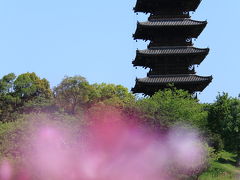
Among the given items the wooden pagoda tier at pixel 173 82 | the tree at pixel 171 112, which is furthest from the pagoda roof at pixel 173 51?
the tree at pixel 171 112

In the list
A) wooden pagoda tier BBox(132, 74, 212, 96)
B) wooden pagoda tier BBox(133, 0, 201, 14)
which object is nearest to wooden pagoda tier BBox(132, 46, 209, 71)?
wooden pagoda tier BBox(132, 74, 212, 96)

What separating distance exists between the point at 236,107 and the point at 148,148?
1335 centimetres

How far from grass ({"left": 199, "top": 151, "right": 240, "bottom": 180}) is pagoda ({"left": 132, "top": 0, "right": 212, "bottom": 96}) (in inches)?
279

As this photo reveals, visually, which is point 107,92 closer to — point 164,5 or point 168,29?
point 164,5

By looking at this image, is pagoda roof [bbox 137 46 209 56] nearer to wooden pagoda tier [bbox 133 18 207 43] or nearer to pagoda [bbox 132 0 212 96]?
pagoda [bbox 132 0 212 96]

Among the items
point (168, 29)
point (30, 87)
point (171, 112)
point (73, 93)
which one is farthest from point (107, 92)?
point (171, 112)

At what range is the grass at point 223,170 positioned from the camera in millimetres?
30062

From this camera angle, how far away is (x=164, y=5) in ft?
143

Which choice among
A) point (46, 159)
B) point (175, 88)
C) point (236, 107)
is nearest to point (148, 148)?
point (46, 159)

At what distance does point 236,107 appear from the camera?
38000mm

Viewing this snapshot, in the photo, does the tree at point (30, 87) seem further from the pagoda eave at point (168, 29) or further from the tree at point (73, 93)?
the pagoda eave at point (168, 29)

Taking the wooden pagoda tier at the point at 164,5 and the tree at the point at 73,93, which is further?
the tree at the point at 73,93

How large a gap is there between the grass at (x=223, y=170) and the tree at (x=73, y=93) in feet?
110

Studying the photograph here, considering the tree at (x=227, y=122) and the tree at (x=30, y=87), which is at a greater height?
the tree at (x=30, y=87)
